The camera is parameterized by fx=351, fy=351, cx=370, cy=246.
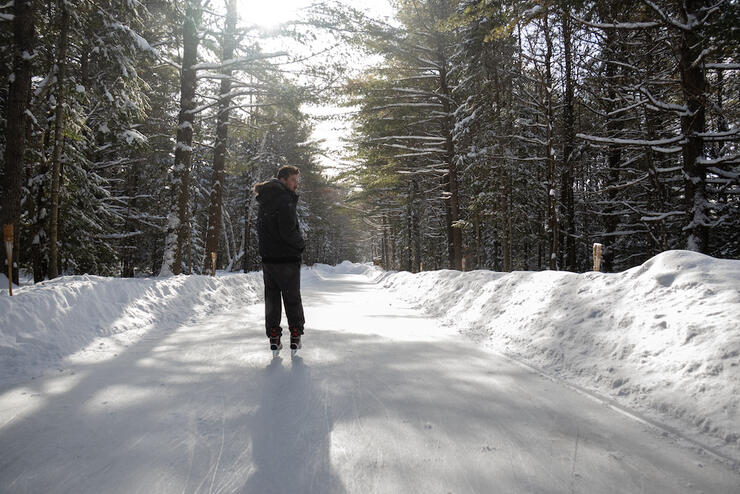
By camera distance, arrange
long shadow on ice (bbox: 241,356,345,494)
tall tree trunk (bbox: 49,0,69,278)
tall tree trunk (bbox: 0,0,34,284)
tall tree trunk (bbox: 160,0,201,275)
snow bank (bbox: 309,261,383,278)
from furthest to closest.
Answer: snow bank (bbox: 309,261,383,278) → tall tree trunk (bbox: 160,0,201,275) → tall tree trunk (bbox: 49,0,69,278) → tall tree trunk (bbox: 0,0,34,284) → long shadow on ice (bbox: 241,356,345,494)

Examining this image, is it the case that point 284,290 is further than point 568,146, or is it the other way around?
point 568,146

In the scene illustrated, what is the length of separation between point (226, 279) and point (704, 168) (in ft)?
37.4

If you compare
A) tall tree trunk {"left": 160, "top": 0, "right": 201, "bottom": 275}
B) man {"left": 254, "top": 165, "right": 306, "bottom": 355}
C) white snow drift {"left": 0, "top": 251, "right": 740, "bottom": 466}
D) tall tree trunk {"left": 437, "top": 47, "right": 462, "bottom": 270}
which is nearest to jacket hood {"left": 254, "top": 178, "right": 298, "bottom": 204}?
man {"left": 254, "top": 165, "right": 306, "bottom": 355}

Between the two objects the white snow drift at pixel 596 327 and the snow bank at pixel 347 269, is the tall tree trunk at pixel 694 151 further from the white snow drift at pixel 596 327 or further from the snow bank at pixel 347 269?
the snow bank at pixel 347 269

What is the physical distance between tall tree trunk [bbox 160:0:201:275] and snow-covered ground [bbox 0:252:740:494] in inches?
218

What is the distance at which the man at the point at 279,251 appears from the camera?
4078 mm

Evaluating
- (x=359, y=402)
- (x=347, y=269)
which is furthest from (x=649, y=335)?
(x=347, y=269)

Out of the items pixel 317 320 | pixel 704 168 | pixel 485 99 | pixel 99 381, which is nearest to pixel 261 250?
pixel 99 381

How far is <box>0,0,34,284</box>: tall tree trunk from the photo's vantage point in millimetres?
7285

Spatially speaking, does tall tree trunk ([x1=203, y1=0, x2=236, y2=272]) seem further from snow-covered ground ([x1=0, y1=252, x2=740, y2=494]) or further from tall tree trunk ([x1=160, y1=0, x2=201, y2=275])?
snow-covered ground ([x1=0, y1=252, x2=740, y2=494])

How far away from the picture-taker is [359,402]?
257 cm

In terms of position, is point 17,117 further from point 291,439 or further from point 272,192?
point 291,439

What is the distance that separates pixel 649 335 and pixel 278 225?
147 inches

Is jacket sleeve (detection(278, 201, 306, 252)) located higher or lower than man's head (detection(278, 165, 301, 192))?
lower
